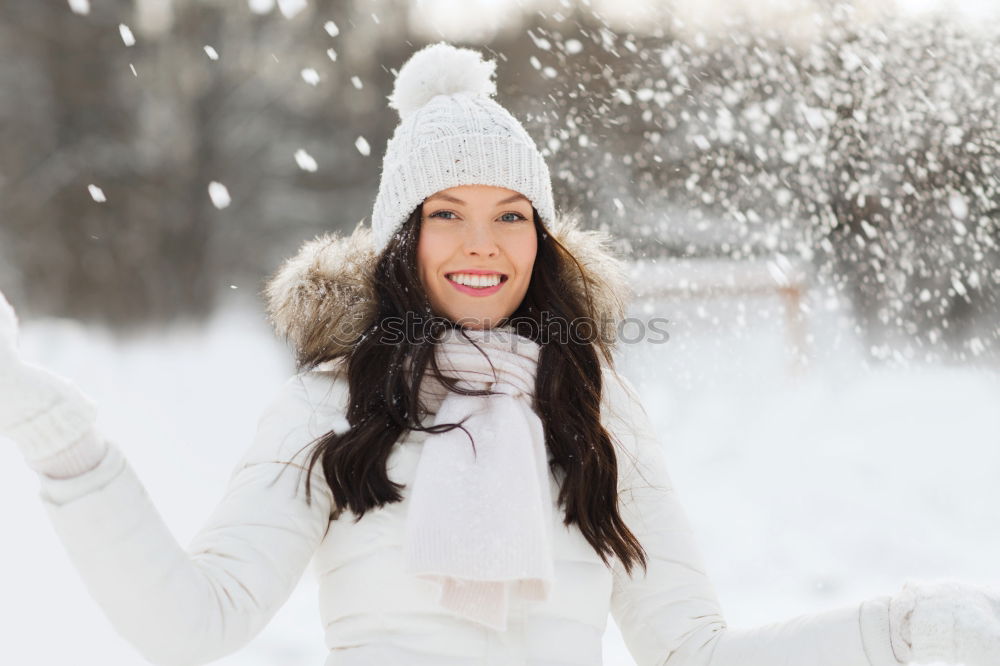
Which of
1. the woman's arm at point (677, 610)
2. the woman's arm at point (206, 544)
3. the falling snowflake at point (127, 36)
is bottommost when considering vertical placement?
the woman's arm at point (677, 610)

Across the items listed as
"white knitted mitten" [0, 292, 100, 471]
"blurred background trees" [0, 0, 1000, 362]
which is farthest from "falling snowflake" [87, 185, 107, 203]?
"white knitted mitten" [0, 292, 100, 471]

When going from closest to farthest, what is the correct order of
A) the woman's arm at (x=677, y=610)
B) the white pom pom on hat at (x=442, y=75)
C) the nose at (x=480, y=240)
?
the woman's arm at (x=677, y=610), the nose at (x=480, y=240), the white pom pom on hat at (x=442, y=75)

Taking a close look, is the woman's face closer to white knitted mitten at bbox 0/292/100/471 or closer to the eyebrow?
the eyebrow

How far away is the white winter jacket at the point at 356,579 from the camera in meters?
1.15

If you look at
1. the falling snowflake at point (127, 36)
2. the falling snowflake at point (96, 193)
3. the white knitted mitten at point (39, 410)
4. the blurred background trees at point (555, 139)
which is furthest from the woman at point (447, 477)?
the falling snowflake at point (127, 36)

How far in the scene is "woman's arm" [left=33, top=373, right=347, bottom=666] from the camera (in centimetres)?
112

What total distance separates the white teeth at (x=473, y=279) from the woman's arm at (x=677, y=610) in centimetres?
31

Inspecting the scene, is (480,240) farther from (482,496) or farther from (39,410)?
(39,410)

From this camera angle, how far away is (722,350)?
7551 millimetres

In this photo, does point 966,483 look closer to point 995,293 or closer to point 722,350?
point 722,350

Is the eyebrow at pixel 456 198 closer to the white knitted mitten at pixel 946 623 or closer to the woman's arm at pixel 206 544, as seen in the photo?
the woman's arm at pixel 206 544

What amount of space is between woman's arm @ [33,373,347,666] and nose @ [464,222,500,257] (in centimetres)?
37

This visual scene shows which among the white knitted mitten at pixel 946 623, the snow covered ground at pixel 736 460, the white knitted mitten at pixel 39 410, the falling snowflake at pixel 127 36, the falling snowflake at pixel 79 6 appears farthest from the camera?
the falling snowflake at pixel 127 36

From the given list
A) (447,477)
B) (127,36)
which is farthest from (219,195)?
(447,477)
